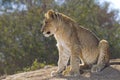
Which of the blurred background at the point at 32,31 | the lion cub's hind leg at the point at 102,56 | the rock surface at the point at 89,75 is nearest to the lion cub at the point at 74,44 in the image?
the lion cub's hind leg at the point at 102,56

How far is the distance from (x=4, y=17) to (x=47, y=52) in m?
4.06

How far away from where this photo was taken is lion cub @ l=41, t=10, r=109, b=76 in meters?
9.70

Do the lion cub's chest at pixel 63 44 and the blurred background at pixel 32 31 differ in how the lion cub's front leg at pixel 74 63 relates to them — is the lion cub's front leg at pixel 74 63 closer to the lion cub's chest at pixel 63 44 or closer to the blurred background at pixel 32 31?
the lion cub's chest at pixel 63 44

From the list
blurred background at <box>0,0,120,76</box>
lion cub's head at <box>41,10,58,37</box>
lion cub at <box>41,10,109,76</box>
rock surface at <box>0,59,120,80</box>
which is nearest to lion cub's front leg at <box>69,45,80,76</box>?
lion cub at <box>41,10,109,76</box>

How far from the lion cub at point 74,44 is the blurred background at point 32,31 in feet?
41.8

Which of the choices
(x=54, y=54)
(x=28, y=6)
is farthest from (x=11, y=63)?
(x=28, y=6)

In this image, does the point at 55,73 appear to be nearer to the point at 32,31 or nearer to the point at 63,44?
the point at 63,44

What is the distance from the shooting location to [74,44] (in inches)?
383

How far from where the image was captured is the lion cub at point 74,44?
970 cm

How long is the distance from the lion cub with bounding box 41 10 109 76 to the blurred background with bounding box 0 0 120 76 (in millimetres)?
12744

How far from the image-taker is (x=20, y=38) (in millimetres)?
25844

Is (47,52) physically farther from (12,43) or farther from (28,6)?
(28,6)

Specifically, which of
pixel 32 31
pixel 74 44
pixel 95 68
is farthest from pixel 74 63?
pixel 32 31

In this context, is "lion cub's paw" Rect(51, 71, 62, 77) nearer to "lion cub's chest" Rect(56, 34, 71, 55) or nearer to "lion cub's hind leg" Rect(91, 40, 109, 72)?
"lion cub's chest" Rect(56, 34, 71, 55)
